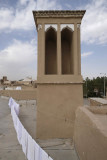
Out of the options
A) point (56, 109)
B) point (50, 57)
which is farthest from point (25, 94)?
point (56, 109)

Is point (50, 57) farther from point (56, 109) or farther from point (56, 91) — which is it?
point (56, 109)

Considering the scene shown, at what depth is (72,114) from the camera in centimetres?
716

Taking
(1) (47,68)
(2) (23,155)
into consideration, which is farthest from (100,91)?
(2) (23,155)

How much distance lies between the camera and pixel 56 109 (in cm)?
711

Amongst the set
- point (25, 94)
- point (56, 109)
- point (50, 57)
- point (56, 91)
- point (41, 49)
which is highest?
point (41, 49)

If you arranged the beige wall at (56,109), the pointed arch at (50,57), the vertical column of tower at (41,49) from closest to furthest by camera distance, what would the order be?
the beige wall at (56,109)
the vertical column of tower at (41,49)
the pointed arch at (50,57)

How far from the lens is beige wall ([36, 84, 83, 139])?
7055 millimetres

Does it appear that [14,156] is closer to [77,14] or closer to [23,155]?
[23,155]

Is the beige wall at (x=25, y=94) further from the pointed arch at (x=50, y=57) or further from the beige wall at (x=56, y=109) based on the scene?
the beige wall at (x=56, y=109)

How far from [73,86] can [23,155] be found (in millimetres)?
4219

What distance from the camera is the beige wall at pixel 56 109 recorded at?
7055 mm

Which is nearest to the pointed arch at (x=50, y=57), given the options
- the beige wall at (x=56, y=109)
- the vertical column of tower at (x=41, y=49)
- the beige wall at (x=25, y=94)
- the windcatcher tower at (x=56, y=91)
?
the vertical column of tower at (x=41, y=49)

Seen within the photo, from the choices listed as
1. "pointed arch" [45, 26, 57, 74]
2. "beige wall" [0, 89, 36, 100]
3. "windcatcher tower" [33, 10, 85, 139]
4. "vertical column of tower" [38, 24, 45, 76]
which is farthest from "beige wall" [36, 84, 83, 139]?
"beige wall" [0, 89, 36, 100]

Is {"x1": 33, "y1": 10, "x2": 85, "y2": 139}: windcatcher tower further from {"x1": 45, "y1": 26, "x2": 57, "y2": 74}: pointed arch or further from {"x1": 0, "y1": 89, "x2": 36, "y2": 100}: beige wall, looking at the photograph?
{"x1": 0, "y1": 89, "x2": 36, "y2": 100}: beige wall
